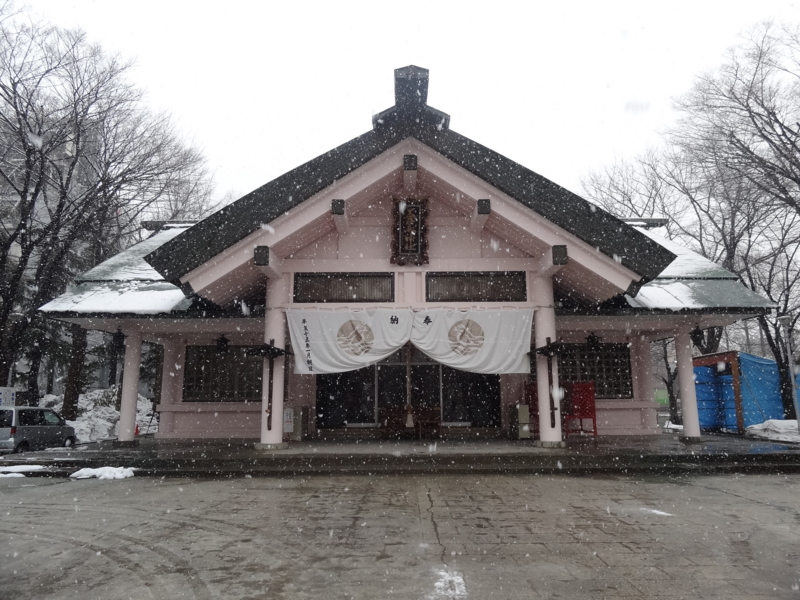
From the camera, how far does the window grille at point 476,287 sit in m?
9.70

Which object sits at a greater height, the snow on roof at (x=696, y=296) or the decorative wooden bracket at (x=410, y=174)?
the decorative wooden bracket at (x=410, y=174)

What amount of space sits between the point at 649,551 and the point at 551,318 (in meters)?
5.73

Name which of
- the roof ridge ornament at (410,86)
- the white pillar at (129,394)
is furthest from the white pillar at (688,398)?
the white pillar at (129,394)

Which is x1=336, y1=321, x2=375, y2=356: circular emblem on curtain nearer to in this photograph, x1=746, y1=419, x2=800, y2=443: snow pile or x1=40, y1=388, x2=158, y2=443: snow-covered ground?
x1=746, y1=419, x2=800, y2=443: snow pile

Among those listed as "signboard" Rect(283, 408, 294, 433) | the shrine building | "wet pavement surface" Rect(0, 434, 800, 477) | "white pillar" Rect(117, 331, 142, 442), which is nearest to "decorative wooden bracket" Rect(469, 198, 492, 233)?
the shrine building

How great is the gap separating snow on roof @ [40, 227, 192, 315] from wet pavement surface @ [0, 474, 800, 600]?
375cm

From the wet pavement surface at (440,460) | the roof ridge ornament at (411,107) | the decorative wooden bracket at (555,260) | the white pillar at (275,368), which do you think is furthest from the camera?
the white pillar at (275,368)

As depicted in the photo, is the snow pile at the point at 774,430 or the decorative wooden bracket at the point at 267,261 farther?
the snow pile at the point at 774,430

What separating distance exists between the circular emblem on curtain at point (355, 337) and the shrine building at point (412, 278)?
26 millimetres

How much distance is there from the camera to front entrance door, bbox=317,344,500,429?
12602mm

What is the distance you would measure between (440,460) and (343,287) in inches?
141

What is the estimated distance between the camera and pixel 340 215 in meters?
9.12

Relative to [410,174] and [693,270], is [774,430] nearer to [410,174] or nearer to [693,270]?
[693,270]

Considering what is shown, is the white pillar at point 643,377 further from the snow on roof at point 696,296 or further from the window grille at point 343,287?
the window grille at point 343,287
